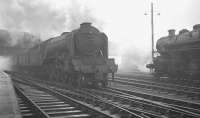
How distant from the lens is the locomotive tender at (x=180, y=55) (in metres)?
15.4

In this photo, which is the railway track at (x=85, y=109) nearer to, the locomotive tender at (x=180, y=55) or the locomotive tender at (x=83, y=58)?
the locomotive tender at (x=83, y=58)

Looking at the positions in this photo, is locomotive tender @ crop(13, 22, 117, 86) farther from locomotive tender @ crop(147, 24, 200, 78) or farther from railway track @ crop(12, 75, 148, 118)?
locomotive tender @ crop(147, 24, 200, 78)

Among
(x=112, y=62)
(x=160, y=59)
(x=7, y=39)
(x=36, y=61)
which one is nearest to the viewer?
(x=112, y=62)

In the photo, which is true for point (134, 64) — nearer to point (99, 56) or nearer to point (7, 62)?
point (7, 62)

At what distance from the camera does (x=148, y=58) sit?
37.1m

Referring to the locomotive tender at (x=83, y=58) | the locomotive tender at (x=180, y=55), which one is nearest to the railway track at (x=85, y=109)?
the locomotive tender at (x=83, y=58)

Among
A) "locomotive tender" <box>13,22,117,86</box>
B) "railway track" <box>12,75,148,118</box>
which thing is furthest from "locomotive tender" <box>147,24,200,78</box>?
"railway track" <box>12,75,148,118</box>

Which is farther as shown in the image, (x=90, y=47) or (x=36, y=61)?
(x=36, y=61)

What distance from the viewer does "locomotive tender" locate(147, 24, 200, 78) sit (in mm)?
15375

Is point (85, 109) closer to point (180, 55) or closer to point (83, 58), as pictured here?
point (83, 58)

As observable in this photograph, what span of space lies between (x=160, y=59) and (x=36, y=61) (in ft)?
30.4

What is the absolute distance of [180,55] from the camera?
17047 mm

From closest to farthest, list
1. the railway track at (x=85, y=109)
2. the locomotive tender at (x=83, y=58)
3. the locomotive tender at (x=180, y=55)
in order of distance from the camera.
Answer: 1. the railway track at (x=85, y=109)
2. the locomotive tender at (x=83, y=58)
3. the locomotive tender at (x=180, y=55)

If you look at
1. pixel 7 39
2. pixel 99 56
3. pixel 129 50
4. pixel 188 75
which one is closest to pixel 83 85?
pixel 99 56
